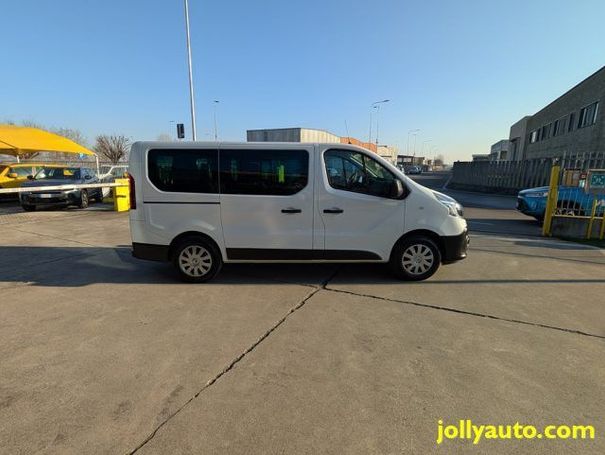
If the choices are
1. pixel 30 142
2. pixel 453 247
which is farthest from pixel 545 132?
pixel 30 142

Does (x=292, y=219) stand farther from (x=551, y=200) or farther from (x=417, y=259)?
(x=551, y=200)

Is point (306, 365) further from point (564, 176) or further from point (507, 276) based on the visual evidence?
point (564, 176)

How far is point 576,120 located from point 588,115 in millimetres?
2406

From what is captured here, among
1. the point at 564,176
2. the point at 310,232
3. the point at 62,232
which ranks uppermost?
the point at 564,176

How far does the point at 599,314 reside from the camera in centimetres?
425

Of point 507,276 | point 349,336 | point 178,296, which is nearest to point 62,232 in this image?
point 178,296

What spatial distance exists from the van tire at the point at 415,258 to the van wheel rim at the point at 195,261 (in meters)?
2.80

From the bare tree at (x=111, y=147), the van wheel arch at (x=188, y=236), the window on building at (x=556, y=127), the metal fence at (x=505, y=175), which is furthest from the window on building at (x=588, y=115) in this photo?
the bare tree at (x=111, y=147)

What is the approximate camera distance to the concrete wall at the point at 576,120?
21.4 metres

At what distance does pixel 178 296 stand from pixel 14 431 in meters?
2.46

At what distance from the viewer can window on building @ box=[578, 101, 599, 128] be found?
74.0 feet

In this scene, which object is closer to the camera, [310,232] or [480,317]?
[480,317]

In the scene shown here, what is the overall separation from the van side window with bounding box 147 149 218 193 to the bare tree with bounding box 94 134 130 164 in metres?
49.6

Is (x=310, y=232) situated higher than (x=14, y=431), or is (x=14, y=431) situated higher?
(x=310, y=232)
